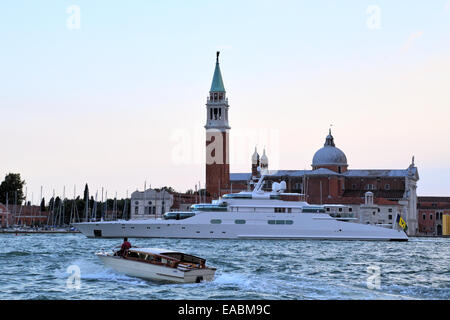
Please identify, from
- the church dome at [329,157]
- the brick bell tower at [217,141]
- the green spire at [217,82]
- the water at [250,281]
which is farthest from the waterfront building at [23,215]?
the water at [250,281]

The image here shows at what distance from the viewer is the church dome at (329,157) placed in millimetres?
119938

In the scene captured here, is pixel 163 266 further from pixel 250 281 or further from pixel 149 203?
pixel 149 203

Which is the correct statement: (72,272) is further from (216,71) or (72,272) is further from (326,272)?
(216,71)

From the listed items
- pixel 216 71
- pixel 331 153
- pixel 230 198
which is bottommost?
pixel 230 198

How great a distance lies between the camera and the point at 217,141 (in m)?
117

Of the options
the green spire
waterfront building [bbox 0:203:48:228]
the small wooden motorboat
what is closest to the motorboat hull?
the small wooden motorboat

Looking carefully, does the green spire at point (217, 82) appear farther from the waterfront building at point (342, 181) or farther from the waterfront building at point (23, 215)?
the waterfront building at point (23, 215)

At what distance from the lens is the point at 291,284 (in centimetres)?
2555

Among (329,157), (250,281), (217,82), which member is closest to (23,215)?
(217,82)

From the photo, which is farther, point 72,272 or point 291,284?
point 72,272
